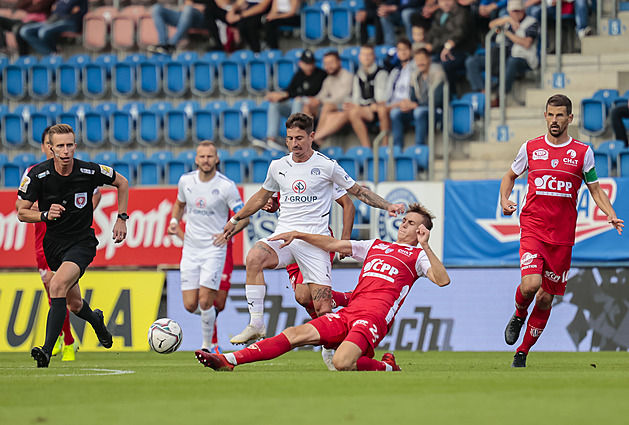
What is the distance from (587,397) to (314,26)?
15468mm

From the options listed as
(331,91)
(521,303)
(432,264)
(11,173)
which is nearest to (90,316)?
(432,264)

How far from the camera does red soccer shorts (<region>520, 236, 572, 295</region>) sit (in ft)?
30.4

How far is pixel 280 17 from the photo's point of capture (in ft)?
67.8

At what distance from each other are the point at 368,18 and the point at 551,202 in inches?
443

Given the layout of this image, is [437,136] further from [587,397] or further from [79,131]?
[587,397]

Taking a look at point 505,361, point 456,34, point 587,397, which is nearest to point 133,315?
point 505,361

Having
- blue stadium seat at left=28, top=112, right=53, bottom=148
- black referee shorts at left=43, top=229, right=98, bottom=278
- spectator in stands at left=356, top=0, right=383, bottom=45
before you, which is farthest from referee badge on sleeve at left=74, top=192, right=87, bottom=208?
blue stadium seat at left=28, top=112, right=53, bottom=148

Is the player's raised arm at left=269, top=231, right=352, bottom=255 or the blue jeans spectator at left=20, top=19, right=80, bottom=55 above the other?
the blue jeans spectator at left=20, top=19, right=80, bottom=55

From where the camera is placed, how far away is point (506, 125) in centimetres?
1717

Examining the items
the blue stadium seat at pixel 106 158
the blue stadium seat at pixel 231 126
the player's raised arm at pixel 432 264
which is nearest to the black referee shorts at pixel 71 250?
the player's raised arm at pixel 432 264

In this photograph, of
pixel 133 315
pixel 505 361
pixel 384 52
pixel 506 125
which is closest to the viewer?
pixel 505 361

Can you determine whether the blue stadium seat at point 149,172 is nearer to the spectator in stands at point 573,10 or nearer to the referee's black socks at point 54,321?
the spectator in stands at point 573,10

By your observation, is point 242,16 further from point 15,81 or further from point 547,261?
point 547,261

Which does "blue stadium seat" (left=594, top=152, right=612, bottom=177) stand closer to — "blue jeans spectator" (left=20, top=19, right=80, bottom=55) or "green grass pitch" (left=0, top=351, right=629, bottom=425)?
"green grass pitch" (left=0, top=351, right=629, bottom=425)
